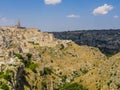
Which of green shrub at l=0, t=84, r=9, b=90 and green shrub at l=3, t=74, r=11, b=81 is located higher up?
green shrub at l=3, t=74, r=11, b=81

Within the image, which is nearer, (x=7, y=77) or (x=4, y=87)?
(x=4, y=87)

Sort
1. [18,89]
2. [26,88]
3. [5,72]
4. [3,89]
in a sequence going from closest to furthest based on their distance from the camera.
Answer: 1. [3,89]
2. [5,72]
3. [18,89]
4. [26,88]

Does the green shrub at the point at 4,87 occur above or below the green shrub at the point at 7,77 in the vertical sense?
below

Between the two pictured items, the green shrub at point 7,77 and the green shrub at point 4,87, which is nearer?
the green shrub at point 4,87

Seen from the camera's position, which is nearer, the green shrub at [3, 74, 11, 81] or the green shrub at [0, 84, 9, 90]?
the green shrub at [0, 84, 9, 90]

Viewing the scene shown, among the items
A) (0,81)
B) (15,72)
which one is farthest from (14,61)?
(0,81)

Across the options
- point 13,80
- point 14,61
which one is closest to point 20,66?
point 14,61

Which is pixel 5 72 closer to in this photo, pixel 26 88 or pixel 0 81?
pixel 0 81

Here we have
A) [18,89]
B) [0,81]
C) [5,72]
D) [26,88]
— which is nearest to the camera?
[0,81]

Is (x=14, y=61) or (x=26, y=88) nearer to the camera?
(x=14, y=61)

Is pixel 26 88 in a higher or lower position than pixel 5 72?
lower

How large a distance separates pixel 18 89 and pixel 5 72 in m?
17.0

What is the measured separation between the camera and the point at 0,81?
460 ft

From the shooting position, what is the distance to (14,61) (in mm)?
166625
